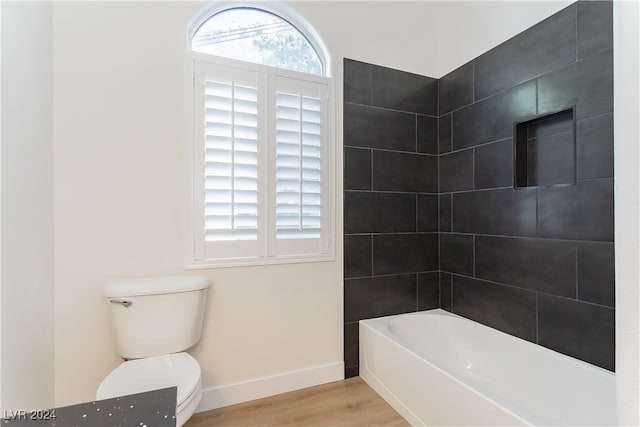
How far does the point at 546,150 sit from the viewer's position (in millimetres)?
1844

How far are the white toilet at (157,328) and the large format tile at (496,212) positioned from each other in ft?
5.96

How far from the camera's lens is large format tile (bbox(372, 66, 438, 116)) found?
2.35 metres

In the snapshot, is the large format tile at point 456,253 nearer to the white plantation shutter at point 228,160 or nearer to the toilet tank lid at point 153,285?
the white plantation shutter at point 228,160

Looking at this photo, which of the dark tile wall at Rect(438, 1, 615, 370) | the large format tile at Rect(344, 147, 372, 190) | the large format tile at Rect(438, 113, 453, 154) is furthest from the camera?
the large format tile at Rect(438, 113, 453, 154)

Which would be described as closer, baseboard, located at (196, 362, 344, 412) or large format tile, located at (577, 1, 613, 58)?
large format tile, located at (577, 1, 613, 58)

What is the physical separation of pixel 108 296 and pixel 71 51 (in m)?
1.27

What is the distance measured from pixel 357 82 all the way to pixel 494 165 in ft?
3.58

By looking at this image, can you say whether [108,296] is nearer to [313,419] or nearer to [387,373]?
[313,419]

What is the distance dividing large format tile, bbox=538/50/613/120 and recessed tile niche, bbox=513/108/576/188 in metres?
0.05

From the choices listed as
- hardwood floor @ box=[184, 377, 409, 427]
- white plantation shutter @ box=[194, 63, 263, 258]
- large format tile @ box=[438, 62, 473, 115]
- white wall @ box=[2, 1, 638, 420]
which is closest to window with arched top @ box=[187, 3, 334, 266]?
white plantation shutter @ box=[194, 63, 263, 258]

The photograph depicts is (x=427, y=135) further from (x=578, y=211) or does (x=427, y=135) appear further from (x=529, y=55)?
(x=578, y=211)

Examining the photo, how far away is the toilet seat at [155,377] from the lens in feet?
4.28

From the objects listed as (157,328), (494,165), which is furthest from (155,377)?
(494,165)

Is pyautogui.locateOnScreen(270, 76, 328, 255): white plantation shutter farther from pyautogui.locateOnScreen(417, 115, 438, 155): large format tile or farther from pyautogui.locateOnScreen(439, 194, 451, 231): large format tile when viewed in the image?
pyautogui.locateOnScreen(439, 194, 451, 231): large format tile
